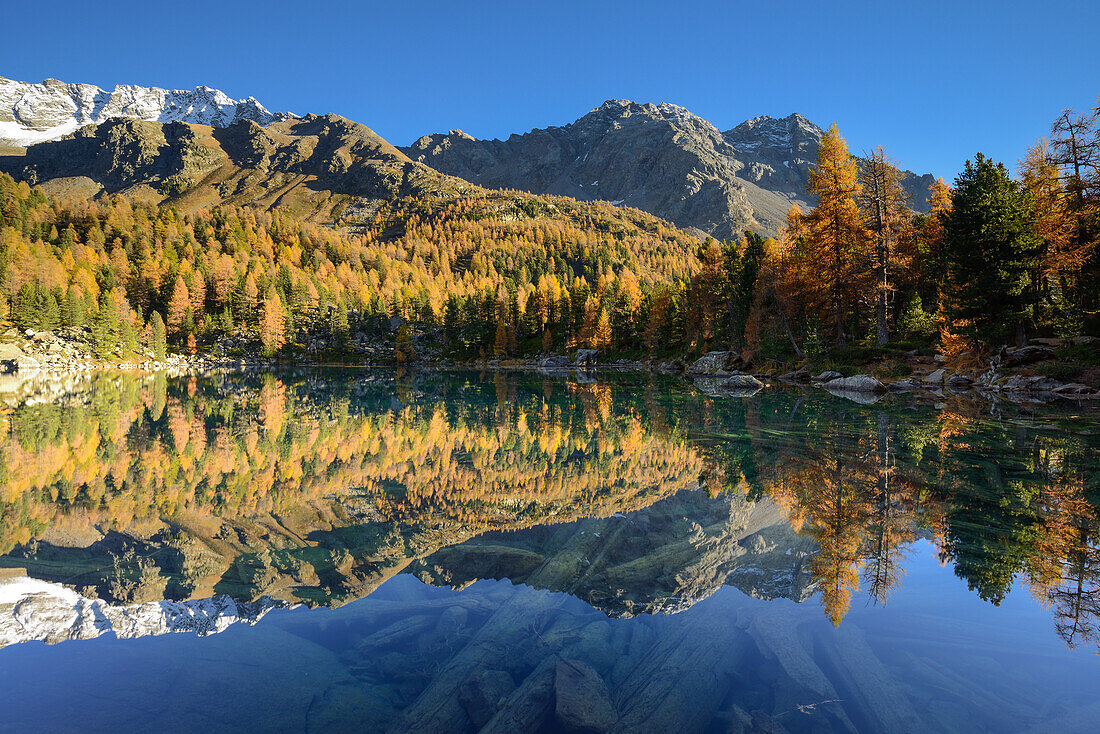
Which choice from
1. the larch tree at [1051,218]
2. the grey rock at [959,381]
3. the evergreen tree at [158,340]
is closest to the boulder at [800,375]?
the grey rock at [959,381]

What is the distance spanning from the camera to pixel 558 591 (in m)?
6.57

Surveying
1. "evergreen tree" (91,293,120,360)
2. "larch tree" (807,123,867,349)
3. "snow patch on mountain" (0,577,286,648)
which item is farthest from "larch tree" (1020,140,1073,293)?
"evergreen tree" (91,293,120,360)

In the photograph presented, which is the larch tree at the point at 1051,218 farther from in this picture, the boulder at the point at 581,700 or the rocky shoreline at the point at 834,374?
the boulder at the point at 581,700

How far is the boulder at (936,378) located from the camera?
1313 inches

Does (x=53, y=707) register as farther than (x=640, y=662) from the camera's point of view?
No

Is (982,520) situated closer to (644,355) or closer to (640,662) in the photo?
(640,662)

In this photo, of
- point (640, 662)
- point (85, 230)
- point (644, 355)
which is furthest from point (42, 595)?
point (85, 230)

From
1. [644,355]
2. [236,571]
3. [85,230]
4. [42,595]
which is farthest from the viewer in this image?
[85,230]

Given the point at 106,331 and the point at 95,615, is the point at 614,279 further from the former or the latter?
the point at 95,615

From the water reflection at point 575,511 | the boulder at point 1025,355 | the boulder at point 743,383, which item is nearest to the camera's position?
the water reflection at point 575,511

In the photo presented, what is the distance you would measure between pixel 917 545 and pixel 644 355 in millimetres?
83360

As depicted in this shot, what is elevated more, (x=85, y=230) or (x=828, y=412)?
(x=85, y=230)

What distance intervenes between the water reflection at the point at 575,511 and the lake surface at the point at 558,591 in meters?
0.07

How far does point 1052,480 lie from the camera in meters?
10.1
